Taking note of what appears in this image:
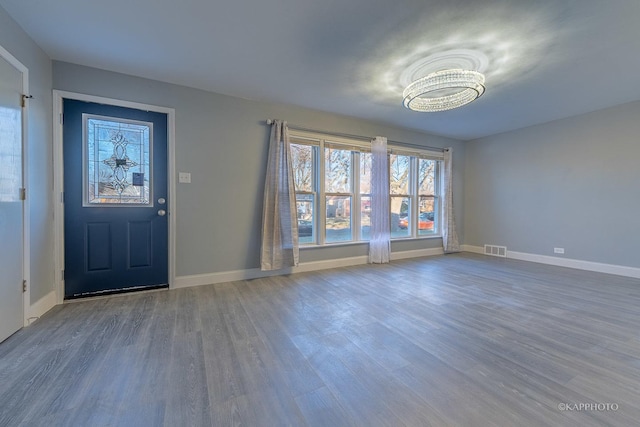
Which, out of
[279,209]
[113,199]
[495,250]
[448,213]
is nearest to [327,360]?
[279,209]

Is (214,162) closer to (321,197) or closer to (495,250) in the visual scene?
(321,197)

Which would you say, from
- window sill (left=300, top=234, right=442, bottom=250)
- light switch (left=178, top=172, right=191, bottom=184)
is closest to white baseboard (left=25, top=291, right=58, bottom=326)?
light switch (left=178, top=172, right=191, bottom=184)

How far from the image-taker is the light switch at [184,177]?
3.14 m

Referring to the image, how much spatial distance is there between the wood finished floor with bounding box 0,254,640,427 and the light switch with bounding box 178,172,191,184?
4.48 feet

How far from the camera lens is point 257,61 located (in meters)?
2.60

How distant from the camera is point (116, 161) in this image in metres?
2.85

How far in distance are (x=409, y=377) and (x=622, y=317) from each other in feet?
7.86

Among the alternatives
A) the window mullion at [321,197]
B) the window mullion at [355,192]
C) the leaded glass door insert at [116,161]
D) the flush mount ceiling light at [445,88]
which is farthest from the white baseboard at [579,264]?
the leaded glass door insert at [116,161]

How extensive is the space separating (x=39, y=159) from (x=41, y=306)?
1364 mm

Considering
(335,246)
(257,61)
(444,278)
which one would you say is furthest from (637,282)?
(257,61)

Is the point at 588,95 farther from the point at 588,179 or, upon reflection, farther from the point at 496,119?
the point at 588,179

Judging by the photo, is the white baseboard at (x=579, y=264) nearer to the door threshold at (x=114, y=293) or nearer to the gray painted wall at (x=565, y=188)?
the gray painted wall at (x=565, y=188)

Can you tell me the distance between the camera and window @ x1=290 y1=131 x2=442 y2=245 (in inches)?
159

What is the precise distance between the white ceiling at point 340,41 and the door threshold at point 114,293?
8.11 ft
